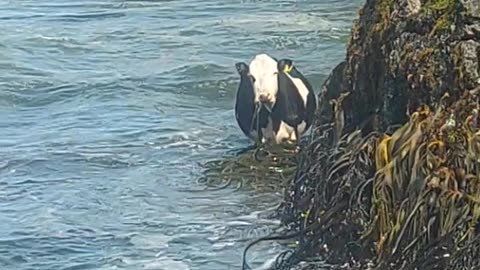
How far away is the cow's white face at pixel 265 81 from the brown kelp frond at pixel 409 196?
422 centimetres

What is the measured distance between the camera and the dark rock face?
305 inches

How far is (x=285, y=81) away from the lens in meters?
12.6

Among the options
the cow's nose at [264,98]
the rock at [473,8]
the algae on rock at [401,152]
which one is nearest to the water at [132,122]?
the cow's nose at [264,98]

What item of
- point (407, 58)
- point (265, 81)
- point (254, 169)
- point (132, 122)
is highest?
point (407, 58)

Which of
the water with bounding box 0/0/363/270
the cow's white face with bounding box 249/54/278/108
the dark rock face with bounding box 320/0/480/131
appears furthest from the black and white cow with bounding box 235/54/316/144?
the dark rock face with bounding box 320/0/480/131

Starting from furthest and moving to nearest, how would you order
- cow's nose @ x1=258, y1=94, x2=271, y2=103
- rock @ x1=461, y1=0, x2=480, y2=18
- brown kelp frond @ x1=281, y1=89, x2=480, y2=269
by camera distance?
cow's nose @ x1=258, y1=94, x2=271, y2=103 → rock @ x1=461, y1=0, x2=480, y2=18 → brown kelp frond @ x1=281, y1=89, x2=480, y2=269

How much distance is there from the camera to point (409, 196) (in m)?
7.47

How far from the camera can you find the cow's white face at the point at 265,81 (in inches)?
492

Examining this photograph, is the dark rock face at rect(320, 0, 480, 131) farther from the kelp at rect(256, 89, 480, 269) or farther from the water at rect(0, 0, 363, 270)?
the water at rect(0, 0, 363, 270)

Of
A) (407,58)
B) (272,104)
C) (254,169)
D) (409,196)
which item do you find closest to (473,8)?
(407,58)

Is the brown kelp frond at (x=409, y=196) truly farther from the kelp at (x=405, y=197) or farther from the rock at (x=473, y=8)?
the rock at (x=473, y=8)

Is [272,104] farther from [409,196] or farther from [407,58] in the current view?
[409,196]

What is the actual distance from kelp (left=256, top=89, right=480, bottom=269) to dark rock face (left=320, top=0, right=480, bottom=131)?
0.47 feet

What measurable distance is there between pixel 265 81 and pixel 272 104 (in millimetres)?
209
